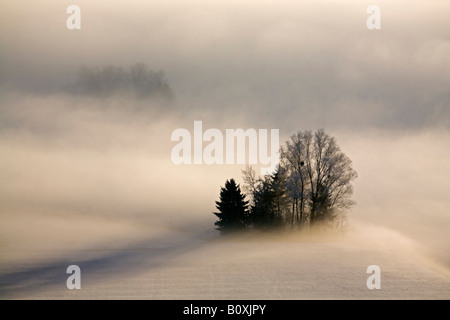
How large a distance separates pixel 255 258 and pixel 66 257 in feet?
39.9

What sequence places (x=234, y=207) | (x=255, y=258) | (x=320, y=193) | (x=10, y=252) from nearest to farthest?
(x=255, y=258) < (x=10, y=252) < (x=320, y=193) < (x=234, y=207)

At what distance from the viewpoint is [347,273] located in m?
37.4

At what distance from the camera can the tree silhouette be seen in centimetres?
4978

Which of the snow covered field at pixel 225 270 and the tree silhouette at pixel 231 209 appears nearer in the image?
the snow covered field at pixel 225 270

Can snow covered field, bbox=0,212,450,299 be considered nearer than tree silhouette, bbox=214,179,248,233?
Yes

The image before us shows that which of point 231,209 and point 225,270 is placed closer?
point 225,270

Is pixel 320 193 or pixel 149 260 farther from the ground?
pixel 320 193

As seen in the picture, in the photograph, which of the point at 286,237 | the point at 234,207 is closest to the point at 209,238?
the point at 234,207

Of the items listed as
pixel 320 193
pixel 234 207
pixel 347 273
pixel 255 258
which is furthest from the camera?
pixel 234 207

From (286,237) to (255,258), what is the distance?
670 centimetres

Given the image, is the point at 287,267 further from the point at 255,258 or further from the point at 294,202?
the point at 294,202

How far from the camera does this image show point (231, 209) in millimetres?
50031

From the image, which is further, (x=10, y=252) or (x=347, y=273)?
(x=10, y=252)

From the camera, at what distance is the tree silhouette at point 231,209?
49781mm
